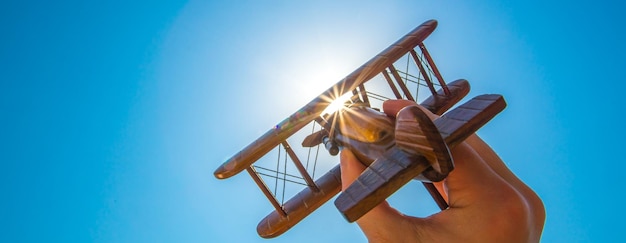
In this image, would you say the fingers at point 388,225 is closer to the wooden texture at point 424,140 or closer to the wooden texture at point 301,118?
Answer: the wooden texture at point 424,140

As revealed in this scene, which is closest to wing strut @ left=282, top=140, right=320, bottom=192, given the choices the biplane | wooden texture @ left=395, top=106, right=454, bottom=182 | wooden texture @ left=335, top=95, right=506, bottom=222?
the biplane

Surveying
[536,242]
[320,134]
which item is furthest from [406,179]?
[320,134]

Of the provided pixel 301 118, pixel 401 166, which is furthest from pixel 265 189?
pixel 401 166

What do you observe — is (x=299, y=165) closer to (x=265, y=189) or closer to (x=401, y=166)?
(x=265, y=189)

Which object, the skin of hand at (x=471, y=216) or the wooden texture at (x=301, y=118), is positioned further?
the wooden texture at (x=301, y=118)

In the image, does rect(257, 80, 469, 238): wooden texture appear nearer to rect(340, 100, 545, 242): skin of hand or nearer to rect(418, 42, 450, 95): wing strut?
rect(418, 42, 450, 95): wing strut

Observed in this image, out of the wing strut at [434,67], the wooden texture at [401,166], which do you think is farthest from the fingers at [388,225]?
the wing strut at [434,67]

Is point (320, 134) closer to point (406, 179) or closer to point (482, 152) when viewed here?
point (482, 152)
